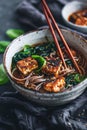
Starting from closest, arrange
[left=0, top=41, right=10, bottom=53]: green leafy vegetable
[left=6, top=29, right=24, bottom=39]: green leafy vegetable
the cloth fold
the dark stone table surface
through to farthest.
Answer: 1. the cloth fold
2. [left=0, top=41, right=10, bottom=53]: green leafy vegetable
3. [left=6, top=29, right=24, bottom=39]: green leafy vegetable
4. the dark stone table surface

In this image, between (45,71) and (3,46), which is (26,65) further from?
(3,46)

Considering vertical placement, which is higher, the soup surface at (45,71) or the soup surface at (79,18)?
the soup surface at (79,18)

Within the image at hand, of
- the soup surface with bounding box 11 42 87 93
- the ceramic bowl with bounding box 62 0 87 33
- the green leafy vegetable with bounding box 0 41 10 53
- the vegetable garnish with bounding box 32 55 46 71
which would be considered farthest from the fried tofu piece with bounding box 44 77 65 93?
the ceramic bowl with bounding box 62 0 87 33

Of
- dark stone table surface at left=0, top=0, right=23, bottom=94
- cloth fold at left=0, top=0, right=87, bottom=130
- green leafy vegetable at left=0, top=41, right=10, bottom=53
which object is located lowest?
cloth fold at left=0, top=0, right=87, bottom=130

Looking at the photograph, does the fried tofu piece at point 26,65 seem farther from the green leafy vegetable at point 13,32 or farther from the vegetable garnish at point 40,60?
the green leafy vegetable at point 13,32

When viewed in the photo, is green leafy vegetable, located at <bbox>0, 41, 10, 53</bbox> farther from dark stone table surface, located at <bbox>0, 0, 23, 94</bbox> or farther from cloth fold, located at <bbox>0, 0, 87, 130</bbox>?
cloth fold, located at <bbox>0, 0, 87, 130</bbox>

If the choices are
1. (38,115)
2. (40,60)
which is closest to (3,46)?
(40,60)

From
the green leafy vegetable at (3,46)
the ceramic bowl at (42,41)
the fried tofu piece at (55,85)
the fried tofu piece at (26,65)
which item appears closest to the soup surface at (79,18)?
the ceramic bowl at (42,41)

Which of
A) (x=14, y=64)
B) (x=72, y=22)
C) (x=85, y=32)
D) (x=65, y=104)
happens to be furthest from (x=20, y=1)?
(x=65, y=104)

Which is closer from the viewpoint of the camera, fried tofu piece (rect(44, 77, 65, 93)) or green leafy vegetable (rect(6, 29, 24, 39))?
fried tofu piece (rect(44, 77, 65, 93))
